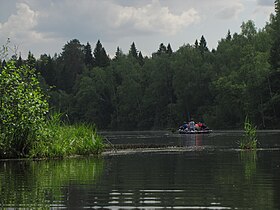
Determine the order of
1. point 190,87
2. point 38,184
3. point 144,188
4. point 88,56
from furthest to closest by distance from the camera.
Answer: point 88,56, point 190,87, point 38,184, point 144,188

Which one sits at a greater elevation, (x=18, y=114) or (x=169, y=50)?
(x=169, y=50)

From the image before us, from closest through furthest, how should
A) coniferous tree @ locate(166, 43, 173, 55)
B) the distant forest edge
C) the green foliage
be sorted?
the green foliage
the distant forest edge
coniferous tree @ locate(166, 43, 173, 55)

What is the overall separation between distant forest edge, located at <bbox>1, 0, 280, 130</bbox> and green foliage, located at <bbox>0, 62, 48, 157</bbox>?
253ft

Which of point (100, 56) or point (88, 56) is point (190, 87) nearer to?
point (100, 56)

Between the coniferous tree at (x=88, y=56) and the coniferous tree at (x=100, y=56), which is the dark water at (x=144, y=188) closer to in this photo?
the coniferous tree at (x=100, y=56)

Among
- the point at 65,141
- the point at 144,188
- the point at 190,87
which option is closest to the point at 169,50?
the point at 190,87

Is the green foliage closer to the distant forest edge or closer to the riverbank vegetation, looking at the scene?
the riverbank vegetation

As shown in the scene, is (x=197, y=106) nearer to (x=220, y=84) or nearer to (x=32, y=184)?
(x=220, y=84)

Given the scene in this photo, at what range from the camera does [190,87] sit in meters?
128

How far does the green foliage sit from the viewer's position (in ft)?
87.6

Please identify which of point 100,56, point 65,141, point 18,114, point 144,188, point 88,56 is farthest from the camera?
point 88,56

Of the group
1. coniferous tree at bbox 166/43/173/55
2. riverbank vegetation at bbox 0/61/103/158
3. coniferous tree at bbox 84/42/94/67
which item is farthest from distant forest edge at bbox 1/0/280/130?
riverbank vegetation at bbox 0/61/103/158

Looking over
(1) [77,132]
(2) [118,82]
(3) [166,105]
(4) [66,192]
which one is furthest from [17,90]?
(2) [118,82]

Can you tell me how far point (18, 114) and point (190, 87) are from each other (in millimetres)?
103015
